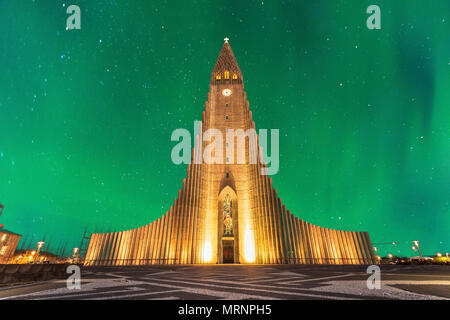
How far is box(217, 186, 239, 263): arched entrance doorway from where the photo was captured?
24.9m

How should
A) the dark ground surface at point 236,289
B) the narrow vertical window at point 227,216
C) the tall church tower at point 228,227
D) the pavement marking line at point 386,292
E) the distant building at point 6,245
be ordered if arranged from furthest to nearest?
the distant building at point 6,245 → the narrow vertical window at point 227,216 → the tall church tower at point 228,227 → the dark ground surface at point 236,289 → the pavement marking line at point 386,292

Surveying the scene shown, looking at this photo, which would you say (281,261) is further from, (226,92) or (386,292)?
(226,92)

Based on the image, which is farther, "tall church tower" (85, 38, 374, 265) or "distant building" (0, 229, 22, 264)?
"distant building" (0, 229, 22, 264)

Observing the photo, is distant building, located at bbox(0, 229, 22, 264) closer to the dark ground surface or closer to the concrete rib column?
the concrete rib column

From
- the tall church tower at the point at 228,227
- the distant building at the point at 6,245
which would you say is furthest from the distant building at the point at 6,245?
the tall church tower at the point at 228,227

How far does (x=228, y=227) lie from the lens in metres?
26.2

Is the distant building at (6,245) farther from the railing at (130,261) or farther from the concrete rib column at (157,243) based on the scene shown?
the concrete rib column at (157,243)

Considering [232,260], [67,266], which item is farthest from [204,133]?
[67,266]

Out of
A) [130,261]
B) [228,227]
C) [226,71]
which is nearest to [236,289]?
[130,261]

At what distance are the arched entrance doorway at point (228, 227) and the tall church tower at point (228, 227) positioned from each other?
105 mm

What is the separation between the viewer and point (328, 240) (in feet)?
77.3

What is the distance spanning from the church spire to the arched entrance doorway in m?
16.1

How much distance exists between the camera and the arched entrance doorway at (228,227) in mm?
24891

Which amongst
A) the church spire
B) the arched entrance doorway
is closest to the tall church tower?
the arched entrance doorway
